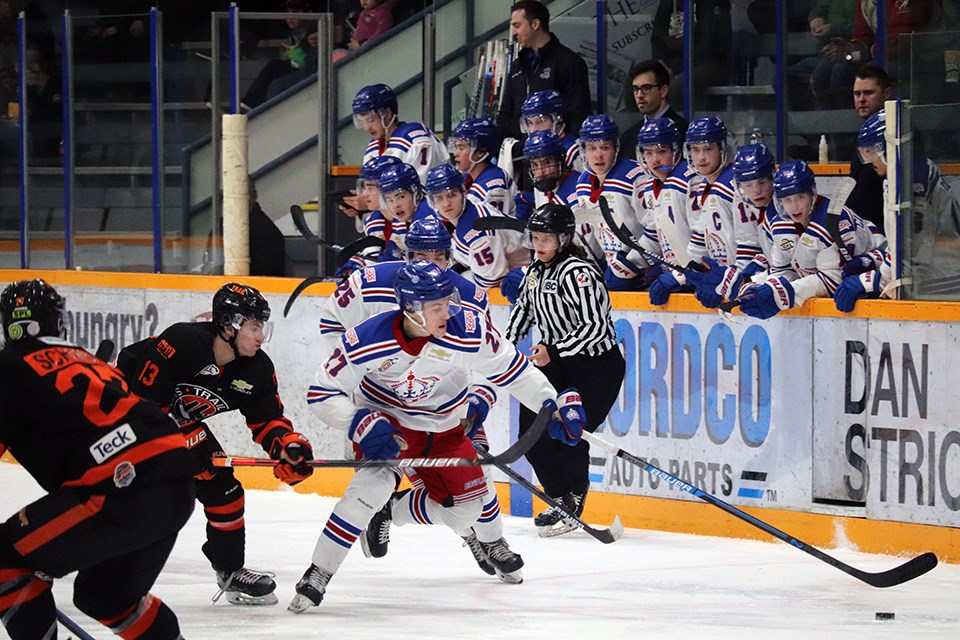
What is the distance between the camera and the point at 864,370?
579cm

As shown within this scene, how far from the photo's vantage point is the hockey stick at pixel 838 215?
590 cm

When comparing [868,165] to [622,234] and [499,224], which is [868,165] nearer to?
[622,234]

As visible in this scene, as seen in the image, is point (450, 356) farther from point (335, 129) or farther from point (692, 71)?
point (335, 129)

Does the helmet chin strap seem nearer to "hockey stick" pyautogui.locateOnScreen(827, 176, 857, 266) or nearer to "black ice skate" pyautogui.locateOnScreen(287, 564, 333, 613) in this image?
"black ice skate" pyautogui.locateOnScreen(287, 564, 333, 613)

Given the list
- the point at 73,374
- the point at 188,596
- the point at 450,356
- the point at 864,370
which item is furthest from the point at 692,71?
the point at 73,374

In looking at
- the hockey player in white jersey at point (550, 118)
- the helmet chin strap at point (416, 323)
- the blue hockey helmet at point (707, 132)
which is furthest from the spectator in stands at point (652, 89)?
the helmet chin strap at point (416, 323)

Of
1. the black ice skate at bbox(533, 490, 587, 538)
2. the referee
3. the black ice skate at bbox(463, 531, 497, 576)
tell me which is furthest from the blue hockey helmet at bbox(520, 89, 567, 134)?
the black ice skate at bbox(463, 531, 497, 576)

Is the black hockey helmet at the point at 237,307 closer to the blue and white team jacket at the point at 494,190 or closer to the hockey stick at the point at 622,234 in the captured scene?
the hockey stick at the point at 622,234

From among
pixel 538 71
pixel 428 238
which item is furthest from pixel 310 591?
pixel 538 71

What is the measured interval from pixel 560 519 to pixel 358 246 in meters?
1.58

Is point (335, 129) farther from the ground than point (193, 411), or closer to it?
→ farther from the ground

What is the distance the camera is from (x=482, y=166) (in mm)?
7090

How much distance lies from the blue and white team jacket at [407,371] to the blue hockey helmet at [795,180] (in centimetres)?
136

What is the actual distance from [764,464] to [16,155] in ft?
16.5
